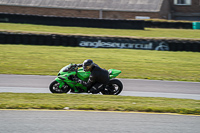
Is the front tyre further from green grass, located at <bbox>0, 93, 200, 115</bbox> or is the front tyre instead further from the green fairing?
green grass, located at <bbox>0, 93, 200, 115</bbox>

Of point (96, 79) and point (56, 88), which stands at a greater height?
point (96, 79)

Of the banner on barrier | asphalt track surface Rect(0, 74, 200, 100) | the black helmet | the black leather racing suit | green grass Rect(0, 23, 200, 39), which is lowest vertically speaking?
asphalt track surface Rect(0, 74, 200, 100)

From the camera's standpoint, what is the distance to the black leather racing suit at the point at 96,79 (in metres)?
10.2

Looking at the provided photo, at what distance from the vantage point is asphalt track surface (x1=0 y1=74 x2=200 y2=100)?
1103cm

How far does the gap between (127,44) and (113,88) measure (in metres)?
12.6

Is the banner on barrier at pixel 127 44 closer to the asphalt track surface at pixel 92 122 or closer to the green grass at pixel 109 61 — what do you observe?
the green grass at pixel 109 61

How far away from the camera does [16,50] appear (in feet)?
68.5

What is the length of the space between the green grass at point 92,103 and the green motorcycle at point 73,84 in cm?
98

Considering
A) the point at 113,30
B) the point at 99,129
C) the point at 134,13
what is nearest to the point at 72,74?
the point at 99,129

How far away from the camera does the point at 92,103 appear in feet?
27.5

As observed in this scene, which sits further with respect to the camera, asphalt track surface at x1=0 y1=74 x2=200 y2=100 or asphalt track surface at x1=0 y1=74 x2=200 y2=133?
asphalt track surface at x1=0 y1=74 x2=200 y2=100

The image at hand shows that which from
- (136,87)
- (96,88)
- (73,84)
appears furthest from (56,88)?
(136,87)

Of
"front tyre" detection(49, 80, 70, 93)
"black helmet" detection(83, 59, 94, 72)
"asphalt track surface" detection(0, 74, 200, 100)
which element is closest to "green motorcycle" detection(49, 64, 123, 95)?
"front tyre" detection(49, 80, 70, 93)

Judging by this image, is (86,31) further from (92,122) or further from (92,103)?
(92,122)
